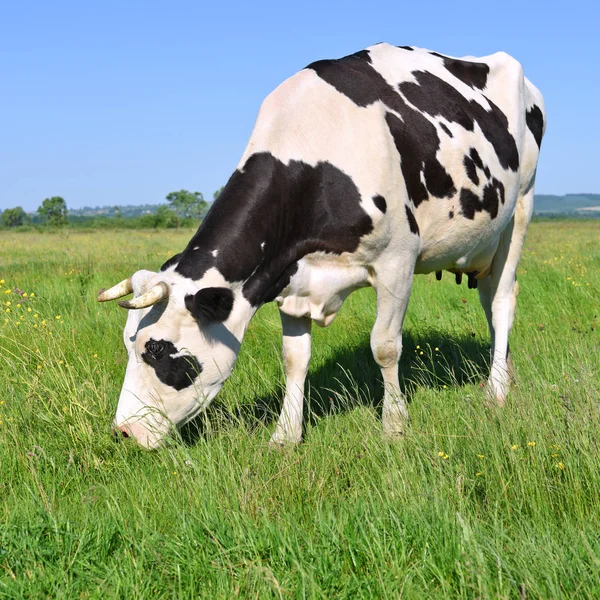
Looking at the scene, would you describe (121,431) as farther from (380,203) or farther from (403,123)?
(403,123)

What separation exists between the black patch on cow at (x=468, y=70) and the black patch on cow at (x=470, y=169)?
95 centimetres

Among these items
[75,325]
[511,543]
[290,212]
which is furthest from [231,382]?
[511,543]

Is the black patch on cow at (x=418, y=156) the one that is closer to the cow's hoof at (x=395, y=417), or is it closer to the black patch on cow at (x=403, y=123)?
the black patch on cow at (x=403, y=123)

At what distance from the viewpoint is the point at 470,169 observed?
5582 mm

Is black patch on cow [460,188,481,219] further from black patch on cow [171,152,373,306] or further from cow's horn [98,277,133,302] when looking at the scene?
cow's horn [98,277,133,302]

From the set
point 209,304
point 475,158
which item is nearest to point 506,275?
point 475,158

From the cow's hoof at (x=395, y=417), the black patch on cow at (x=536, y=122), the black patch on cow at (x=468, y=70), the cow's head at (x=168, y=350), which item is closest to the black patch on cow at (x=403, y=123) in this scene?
the black patch on cow at (x=468, y=70)

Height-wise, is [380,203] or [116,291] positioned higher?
[380,203]

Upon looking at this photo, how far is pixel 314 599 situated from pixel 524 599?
70cm

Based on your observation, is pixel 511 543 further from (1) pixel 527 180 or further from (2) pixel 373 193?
(1) pixel 527 180

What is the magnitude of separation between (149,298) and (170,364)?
485 mm

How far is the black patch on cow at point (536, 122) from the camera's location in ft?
22.2

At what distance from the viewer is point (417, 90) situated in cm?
550

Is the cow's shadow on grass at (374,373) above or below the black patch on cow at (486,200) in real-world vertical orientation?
below
